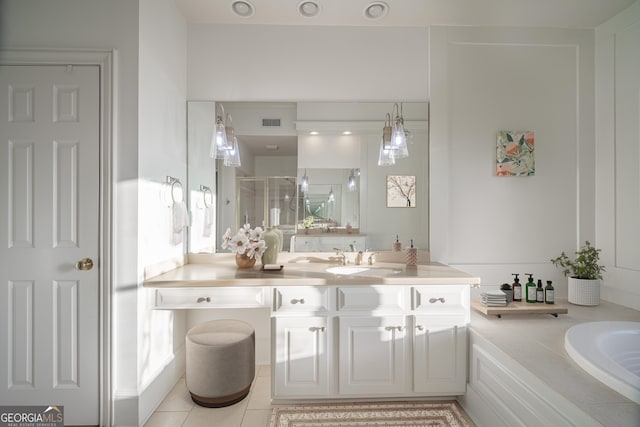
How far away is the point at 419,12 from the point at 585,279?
234 centimetres

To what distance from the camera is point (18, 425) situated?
1.75 m

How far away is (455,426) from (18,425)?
2.47 meters

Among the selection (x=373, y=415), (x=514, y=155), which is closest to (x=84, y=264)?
(x=373, y=415)

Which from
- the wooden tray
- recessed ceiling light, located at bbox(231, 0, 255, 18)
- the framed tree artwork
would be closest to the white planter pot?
the wooden tray

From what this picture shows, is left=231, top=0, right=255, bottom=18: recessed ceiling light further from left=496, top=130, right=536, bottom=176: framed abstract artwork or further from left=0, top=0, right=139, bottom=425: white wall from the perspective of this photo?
left=496, top=130, right=536, bottom=176: framed abstract artwork

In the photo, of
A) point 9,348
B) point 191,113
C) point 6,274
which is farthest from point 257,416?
point 191,113

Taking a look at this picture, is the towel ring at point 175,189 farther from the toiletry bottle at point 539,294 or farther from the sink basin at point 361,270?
the toiletry bottle at point 539,294

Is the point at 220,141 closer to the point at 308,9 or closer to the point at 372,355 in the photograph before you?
the point at 308,9

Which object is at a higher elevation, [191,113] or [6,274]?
[191,113]

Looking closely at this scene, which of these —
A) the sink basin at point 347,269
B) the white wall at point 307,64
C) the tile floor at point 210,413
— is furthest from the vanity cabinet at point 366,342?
the white wall at point 307,64

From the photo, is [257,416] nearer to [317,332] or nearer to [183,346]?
[317,332]

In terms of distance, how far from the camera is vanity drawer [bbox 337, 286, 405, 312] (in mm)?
1921

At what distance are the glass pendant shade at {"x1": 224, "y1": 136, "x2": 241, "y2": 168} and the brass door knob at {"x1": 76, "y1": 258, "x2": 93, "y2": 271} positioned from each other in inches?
44.4

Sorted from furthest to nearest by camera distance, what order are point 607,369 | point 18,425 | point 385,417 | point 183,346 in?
point 183,346
point 385,417
point 18,425
point 607,369
